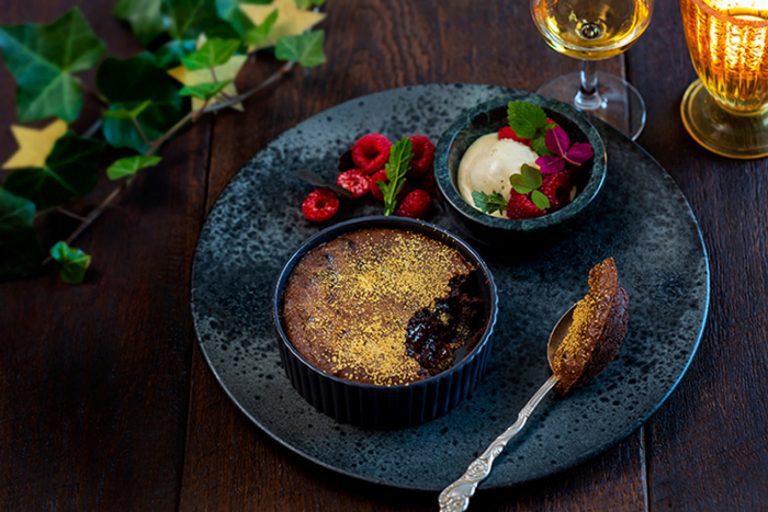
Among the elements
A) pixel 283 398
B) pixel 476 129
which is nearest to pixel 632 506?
→ pixel 283 398

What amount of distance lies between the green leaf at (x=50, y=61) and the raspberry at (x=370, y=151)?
1.97 feet

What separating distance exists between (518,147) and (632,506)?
0.63 meters

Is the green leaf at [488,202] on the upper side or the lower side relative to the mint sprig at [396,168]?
lower

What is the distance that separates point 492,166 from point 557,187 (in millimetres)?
119

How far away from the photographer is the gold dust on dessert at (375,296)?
1538 mm

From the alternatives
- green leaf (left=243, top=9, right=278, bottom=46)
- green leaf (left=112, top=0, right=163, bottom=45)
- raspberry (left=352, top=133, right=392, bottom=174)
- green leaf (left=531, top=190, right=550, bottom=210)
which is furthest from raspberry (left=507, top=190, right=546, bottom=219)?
green leaf (left=112, top=0, right=163, bottom=45)

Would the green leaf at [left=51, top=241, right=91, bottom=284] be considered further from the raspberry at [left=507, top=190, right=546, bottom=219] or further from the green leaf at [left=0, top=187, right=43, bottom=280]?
the raspberry at [left=507, top=190, right=546, bottom=219]

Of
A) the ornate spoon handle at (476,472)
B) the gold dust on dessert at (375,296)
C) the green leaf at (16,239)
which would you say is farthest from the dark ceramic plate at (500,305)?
the green leaf at (16,239)

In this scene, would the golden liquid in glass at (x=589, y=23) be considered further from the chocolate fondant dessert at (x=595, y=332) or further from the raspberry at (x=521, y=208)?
the chocolate fondant dessert at (x=595, y=332)

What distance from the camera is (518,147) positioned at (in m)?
1.80

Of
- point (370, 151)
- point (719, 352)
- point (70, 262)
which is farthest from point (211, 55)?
point (719, 352)

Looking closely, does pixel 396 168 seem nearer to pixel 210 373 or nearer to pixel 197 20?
pixel 210 373

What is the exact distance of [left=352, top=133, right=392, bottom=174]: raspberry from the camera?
1865mm

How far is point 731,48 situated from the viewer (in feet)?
5.83
